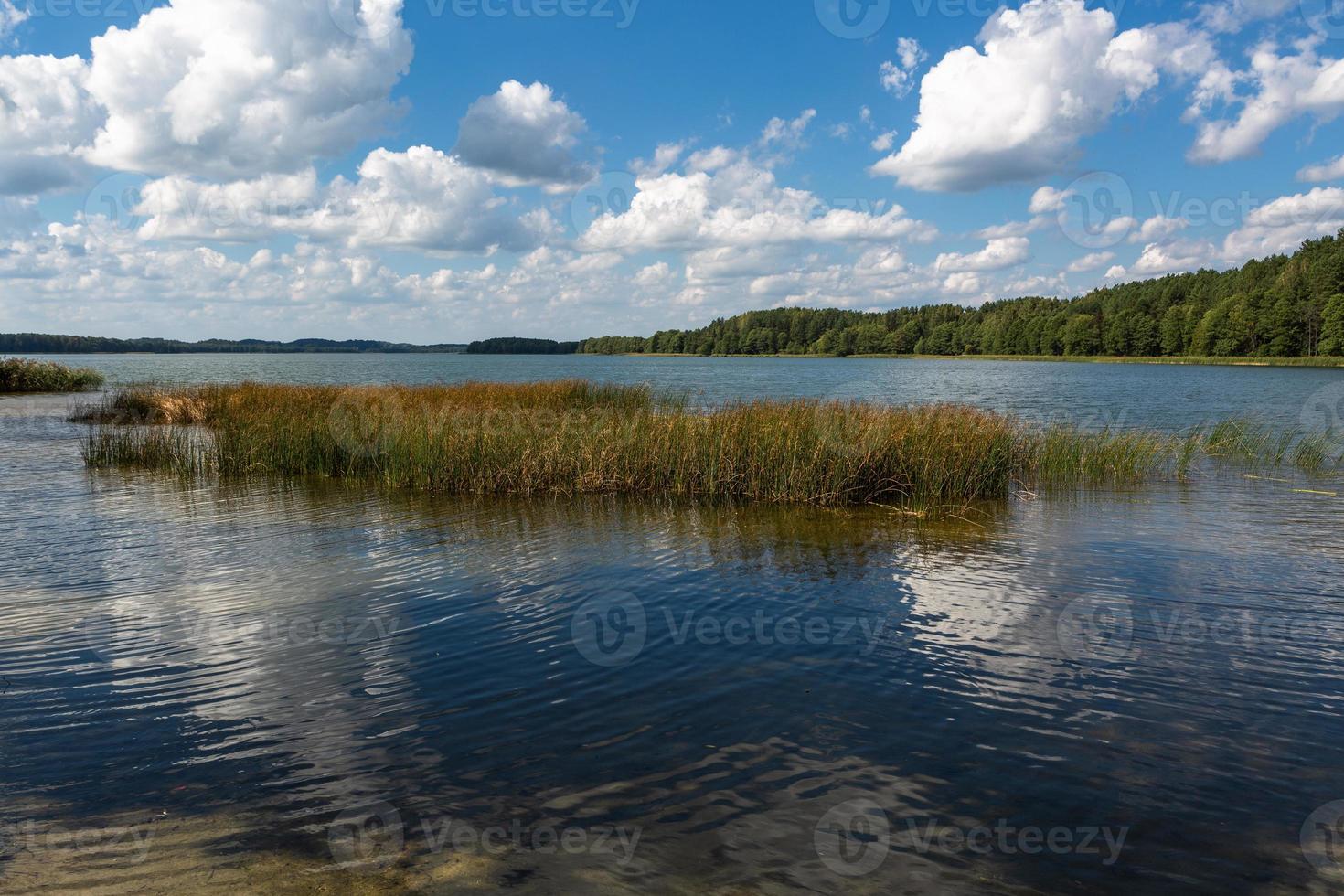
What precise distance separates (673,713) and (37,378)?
2153 inches

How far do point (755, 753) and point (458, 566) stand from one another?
18.7 ft

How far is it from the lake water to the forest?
95.6m

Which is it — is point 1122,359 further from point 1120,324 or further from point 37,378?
point 37,378

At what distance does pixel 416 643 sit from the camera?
702cm

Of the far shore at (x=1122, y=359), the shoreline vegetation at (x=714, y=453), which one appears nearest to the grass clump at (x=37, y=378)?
the shoreline vegetation at (x=714, y=453)

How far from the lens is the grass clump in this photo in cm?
4416

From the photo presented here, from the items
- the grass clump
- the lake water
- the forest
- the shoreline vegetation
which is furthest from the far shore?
the grass clump

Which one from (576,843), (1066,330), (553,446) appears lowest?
(576,843)

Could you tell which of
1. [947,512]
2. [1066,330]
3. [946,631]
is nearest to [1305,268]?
[1066,330]

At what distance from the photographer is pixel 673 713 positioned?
566cm

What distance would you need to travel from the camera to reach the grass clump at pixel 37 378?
44156mm

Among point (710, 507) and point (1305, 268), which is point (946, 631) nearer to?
point (710, 507)

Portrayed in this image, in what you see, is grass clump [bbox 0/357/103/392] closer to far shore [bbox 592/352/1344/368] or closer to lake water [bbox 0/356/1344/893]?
lake water [bbox 0/356/1344/893]

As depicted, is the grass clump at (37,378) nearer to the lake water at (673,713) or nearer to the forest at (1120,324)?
the lake water at (673,713)
